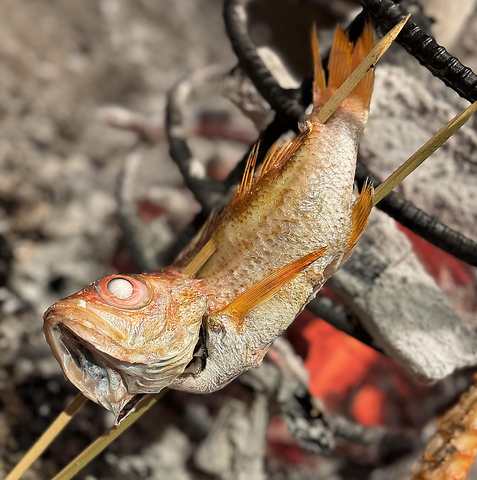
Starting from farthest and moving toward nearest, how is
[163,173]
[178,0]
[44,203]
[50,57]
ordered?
[178,0] → [50,57] → [163,173] → [44,203]

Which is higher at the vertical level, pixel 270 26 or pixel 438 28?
pixel 438 28

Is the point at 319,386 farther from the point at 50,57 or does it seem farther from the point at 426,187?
the point at 50,57

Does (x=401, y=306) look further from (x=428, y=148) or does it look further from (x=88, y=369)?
(x=88, y=369)

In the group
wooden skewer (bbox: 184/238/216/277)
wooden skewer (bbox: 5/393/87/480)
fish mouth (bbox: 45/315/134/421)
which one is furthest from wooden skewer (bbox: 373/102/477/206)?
wooden skewer (bbox: 5/393/87/480)

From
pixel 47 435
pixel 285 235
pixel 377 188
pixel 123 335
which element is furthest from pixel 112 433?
pixel 377 188

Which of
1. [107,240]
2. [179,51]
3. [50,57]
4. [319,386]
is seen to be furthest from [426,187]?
[50,57]

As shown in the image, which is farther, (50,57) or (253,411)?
(50,57)
